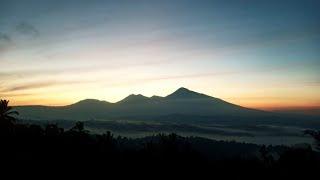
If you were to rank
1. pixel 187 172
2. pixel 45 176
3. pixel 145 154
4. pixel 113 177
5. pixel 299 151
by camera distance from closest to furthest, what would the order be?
1. pixel 45 176
2. pixel 113 177
3. pixel 187 172
4. pixel 145 154
5. pixel 299 151

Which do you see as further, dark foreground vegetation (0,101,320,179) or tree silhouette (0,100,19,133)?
tree silhouette (0,100,19,133)

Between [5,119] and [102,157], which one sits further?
[5,119]

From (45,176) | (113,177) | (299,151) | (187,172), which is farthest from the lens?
(299,151)

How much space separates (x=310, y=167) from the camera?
149ft

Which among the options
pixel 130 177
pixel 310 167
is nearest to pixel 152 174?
pixel 130 177

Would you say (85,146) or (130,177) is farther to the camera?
(85,146)

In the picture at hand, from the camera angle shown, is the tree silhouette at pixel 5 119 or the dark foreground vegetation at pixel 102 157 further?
the tree silhouette at pixel 5 119

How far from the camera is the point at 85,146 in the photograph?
45250mm

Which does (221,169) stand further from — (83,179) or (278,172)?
(83,179)

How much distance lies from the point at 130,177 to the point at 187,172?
22.0 ft

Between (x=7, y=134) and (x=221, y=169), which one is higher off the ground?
(x=7, y=134)

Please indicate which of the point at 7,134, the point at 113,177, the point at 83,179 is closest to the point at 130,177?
the point at 113,177

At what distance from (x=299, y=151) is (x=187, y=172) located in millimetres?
15892

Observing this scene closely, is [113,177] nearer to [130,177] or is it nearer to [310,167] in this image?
[130,177]
